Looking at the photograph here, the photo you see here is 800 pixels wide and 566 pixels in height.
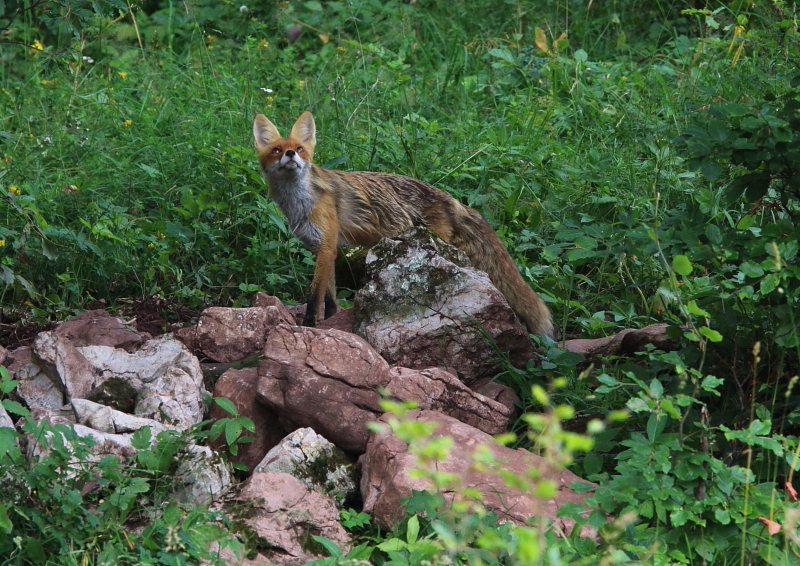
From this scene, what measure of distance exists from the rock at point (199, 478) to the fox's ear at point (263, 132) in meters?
3.34

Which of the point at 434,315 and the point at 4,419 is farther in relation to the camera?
the point at 434,315

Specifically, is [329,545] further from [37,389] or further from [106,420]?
[37,389]

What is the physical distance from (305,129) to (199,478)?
3.61m

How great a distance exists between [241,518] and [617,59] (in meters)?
6.89

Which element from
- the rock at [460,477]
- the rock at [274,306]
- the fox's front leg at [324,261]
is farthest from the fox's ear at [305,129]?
the rock at [460,477]

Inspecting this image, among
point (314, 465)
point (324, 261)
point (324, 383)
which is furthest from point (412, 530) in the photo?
point (324, 261)

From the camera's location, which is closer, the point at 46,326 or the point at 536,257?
the point at 46,326

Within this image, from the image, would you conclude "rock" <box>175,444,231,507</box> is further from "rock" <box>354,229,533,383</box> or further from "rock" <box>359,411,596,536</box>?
"rock" <box>354,229,533,383</box>

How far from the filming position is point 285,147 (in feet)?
21.3

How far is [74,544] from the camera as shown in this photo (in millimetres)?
3473

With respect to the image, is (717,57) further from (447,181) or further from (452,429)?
(452,429)

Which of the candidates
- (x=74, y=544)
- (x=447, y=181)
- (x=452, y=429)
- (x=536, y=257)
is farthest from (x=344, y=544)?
(x=447, y=181)

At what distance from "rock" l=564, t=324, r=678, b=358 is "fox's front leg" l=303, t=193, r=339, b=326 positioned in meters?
1.62

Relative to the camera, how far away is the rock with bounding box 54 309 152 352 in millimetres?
5148
